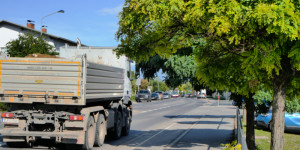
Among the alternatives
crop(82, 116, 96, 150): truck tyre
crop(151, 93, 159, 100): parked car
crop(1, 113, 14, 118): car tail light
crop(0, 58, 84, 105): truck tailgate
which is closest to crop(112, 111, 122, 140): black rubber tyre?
crop(82, 116, 96, 150): truck tyre

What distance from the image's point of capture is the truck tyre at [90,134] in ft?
33.6

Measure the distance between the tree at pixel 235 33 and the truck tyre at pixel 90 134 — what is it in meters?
2.63

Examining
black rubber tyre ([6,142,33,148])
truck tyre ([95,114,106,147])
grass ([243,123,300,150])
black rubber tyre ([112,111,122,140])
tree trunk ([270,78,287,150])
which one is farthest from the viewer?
grass ([243,123,300,150])

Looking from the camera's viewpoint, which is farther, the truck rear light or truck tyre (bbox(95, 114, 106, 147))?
truck tyre (bbox(95, 114, 106, 147))

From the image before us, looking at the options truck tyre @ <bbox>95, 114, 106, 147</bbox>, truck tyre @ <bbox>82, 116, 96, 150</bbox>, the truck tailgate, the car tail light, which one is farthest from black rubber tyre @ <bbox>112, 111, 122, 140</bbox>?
the car tail light

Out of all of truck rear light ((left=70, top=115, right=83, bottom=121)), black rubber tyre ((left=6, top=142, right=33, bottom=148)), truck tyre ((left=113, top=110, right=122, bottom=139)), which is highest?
truck rear light ((left=70, top=115, right=83, bottom=121))

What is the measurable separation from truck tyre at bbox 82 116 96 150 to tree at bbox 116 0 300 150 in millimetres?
2625

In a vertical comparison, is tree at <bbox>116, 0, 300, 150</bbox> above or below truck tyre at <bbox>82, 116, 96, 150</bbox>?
above

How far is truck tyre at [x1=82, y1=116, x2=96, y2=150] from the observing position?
10.2 m

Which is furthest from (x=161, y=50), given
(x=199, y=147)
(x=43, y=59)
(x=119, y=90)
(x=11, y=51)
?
(x=11, y=51)

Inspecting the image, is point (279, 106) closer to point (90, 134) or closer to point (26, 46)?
point (90, 134)

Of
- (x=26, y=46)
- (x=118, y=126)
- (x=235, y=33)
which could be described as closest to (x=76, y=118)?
(x=118, y=126)

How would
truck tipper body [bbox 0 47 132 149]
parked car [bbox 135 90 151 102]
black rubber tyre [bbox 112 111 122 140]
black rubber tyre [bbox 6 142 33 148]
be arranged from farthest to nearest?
1. parked car [bbox 135 90 151 102]
2. black rubber tyre [bbox 112 111 122 140]
3. black rubber tyre [bbox 6 142 33 148]
4. truck tipper body [bbox 0 47 132 149]

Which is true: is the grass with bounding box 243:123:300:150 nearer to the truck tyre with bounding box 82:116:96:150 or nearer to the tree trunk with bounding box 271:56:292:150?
the tree trunk with bounding box 271:56:292:150
